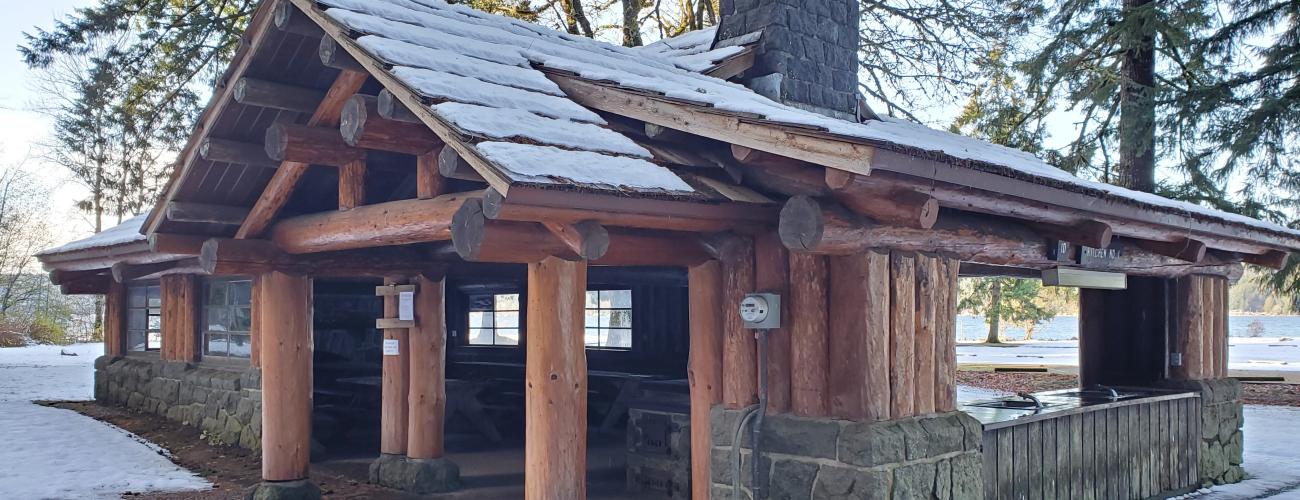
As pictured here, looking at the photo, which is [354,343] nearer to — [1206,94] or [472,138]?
[472,138]

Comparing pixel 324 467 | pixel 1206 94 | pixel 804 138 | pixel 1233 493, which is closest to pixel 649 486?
pixel 324 467

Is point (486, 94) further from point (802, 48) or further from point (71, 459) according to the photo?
point (71, 459)

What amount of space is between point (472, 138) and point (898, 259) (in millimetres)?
2586

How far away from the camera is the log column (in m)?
8.11

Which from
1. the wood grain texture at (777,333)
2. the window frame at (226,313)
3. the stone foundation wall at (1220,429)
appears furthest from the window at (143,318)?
the stone foundation wall at (1220,429)

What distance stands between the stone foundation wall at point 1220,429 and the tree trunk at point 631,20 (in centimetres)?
1181

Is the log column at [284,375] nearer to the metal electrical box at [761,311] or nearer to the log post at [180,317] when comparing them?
the metal electrical box at [761,311]

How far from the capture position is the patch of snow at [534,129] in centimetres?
500

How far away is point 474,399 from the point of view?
1158cm

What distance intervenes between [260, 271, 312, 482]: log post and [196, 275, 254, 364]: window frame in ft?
11.5

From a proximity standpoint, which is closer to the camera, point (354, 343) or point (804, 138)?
point (804, 138)

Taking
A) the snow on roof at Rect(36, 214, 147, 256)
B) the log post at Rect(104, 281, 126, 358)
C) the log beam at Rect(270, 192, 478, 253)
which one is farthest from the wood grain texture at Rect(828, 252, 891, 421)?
the log post at Rect(104, 281, 126, 358)

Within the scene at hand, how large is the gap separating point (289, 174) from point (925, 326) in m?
4.53

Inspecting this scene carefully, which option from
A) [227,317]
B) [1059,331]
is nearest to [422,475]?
[227,317]
